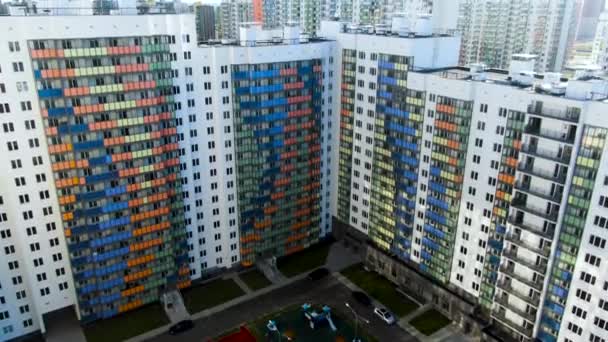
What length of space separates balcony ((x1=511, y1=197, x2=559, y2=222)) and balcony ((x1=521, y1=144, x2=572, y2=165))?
834 centimetres

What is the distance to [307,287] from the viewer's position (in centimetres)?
10538

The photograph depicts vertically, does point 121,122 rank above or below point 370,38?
below

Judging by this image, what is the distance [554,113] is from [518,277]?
29543 mm

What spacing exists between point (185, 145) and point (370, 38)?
4612 cm

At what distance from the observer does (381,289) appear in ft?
342

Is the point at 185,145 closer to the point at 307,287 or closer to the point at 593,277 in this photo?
the point at 307,287

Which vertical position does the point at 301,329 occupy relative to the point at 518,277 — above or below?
below

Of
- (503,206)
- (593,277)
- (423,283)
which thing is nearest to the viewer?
(593,277)

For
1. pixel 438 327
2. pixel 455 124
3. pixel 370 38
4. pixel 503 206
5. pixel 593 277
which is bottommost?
pixel 438 327

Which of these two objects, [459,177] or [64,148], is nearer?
[64,148]

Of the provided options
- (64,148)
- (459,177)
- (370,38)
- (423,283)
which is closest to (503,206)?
(459,177)

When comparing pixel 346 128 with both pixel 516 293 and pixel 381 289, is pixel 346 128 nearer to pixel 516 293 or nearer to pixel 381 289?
pixel 381 289

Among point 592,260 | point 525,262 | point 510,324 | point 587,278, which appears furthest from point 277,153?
point 587,278

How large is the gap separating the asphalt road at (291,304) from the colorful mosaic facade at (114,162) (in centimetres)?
1391
